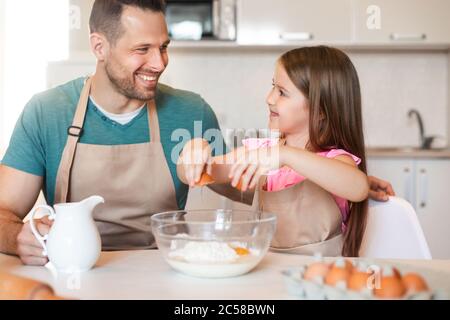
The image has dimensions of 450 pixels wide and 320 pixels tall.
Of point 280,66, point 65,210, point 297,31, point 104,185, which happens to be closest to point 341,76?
point 280,66

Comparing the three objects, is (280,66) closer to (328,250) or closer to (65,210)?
(328,250)

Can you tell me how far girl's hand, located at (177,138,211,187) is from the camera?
0.73 meters

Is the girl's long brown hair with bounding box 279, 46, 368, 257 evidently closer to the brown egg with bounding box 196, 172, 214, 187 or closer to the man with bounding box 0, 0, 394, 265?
the man with bounding box 0, 0, 394, 265

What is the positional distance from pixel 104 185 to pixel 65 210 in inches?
14.9

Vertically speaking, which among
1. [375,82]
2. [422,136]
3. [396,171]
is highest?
[375,82]

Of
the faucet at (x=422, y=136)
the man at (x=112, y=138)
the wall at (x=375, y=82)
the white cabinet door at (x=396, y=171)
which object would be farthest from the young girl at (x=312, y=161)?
the faucet at (x=422, y=136)

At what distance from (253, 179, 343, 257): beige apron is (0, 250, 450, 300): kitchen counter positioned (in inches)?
5.8

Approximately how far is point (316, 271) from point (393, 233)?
1.33 feet

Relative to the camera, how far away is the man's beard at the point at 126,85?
110cm

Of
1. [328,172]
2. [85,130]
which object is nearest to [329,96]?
[328,172]

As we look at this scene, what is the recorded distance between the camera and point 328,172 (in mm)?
812

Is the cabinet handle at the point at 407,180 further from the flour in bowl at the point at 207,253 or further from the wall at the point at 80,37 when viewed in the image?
the flour in bowl at the point at 207,253

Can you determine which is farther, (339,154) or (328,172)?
(339,154)

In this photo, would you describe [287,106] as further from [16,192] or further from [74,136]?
[16,192]
